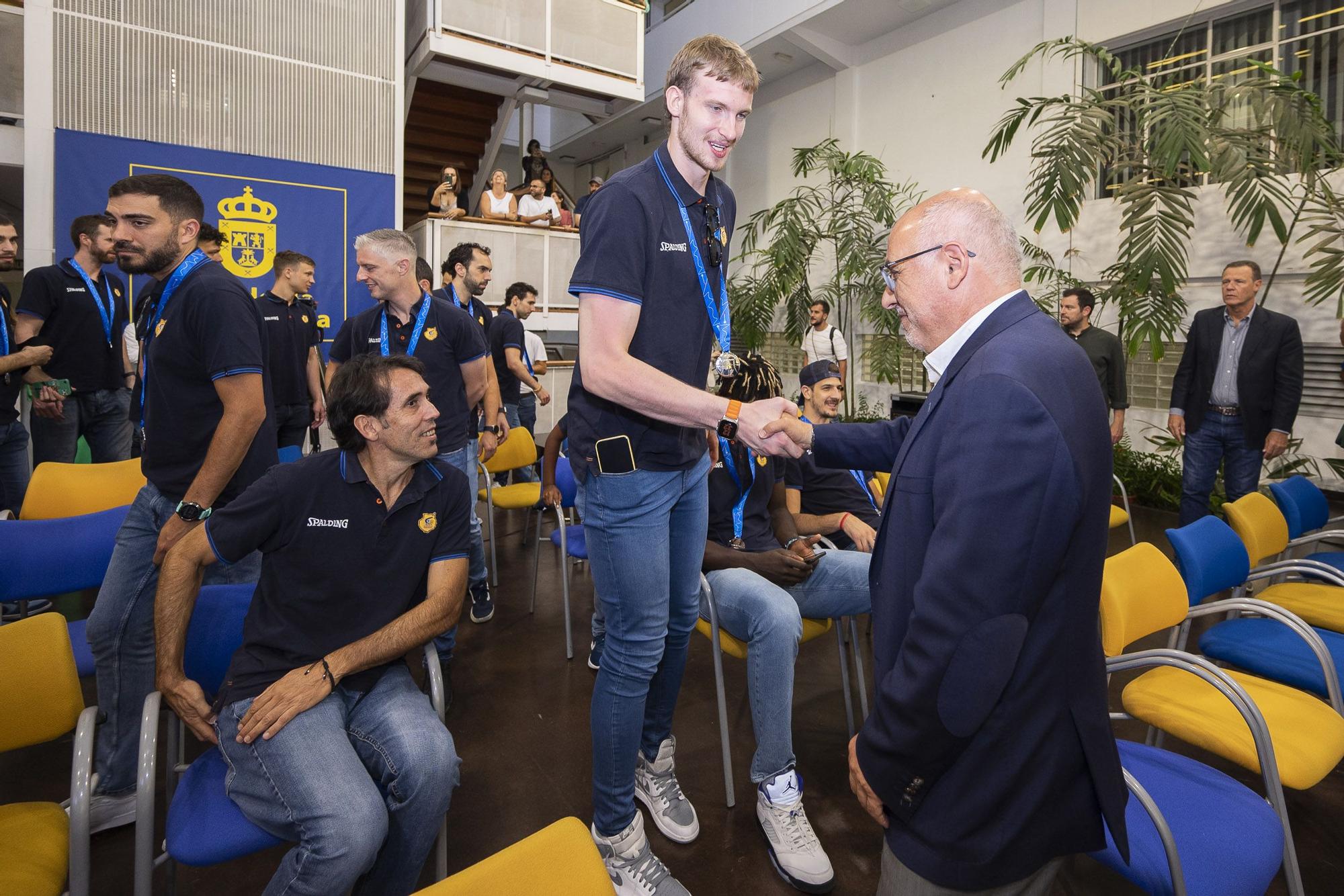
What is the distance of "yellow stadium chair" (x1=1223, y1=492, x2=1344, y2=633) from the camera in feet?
9.50

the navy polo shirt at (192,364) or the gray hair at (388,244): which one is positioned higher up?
the gray hair at (388,244)

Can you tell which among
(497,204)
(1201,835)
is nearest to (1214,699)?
(1201,835)

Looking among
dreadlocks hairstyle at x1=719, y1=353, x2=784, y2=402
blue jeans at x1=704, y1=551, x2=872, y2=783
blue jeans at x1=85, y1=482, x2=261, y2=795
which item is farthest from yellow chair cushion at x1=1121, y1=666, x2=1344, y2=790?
blue jeans at x1=85, y1=482, x2=261, y2=795

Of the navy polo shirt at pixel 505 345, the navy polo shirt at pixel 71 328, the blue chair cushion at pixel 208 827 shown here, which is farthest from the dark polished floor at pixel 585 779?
the navy polo shirt at pixel 505 345

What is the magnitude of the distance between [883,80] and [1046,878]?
38.9 feet

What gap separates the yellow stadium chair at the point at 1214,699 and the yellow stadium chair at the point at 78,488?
11.5ft

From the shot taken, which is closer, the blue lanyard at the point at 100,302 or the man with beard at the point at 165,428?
the man with beard at the point at 165,428

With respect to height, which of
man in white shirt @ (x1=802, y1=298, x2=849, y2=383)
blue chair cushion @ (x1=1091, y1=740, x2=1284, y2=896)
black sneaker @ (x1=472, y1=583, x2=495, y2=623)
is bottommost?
black sneaker @ (x1=472, y1=583, x2=495, y2=623)

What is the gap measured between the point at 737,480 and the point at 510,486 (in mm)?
2532

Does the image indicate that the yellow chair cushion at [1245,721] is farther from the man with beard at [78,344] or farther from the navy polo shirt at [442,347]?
the man with beard at [78,344]

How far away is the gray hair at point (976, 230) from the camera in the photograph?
1.26 m

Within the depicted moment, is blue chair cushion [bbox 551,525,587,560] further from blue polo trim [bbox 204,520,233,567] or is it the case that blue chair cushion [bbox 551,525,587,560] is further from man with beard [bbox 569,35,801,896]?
blue polo trim [bbox 204,520,233,567]

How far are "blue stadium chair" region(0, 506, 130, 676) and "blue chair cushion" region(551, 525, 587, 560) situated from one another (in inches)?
71.1

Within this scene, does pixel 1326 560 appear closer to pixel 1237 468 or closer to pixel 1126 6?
pixel 1237 468
